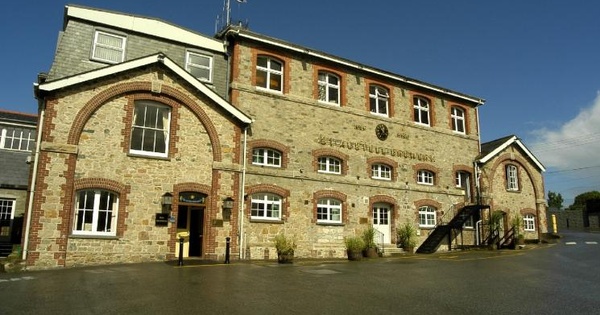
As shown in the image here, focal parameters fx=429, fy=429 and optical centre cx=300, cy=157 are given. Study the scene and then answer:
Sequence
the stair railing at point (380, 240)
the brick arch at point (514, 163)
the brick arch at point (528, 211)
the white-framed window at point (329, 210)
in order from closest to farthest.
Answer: the white-framed window at point (329, 210) < the stair railing at point (380, 240) < the brick arch at point (514, 163) < the brick arch at point (528, 211)

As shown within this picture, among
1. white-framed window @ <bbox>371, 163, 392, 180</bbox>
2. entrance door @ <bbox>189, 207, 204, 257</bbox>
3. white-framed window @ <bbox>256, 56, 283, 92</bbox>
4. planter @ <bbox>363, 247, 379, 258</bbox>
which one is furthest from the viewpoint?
white-framed window @ <bbox>371, 163, 392, 180</bbox>

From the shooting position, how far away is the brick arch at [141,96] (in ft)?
47.1

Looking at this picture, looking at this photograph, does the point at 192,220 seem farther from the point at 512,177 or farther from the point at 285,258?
the point at 512,177

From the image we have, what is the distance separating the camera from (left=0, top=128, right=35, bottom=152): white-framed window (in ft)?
77.0

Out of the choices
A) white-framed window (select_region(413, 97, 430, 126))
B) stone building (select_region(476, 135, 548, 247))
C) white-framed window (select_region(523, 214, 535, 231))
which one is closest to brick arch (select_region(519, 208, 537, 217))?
stone building (select_region(476, 135, 548, 247))

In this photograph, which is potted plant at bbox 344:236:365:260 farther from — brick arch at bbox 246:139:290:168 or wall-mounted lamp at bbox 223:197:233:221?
wall-mounted lamp at bbox 223:197:233:221

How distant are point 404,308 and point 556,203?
302ft

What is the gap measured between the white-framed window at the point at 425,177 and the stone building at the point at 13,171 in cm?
1909

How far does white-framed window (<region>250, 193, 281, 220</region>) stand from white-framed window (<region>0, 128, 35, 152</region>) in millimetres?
14187

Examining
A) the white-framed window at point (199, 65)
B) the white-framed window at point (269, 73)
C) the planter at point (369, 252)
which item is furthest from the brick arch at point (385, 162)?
the white-framed window at point (199, 65)

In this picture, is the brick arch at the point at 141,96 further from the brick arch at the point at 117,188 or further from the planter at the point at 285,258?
the planter at the point at 285,258

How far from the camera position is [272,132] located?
1839 centimetres

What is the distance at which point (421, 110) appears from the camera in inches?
947

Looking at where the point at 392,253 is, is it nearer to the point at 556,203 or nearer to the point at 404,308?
the point at 404,308
